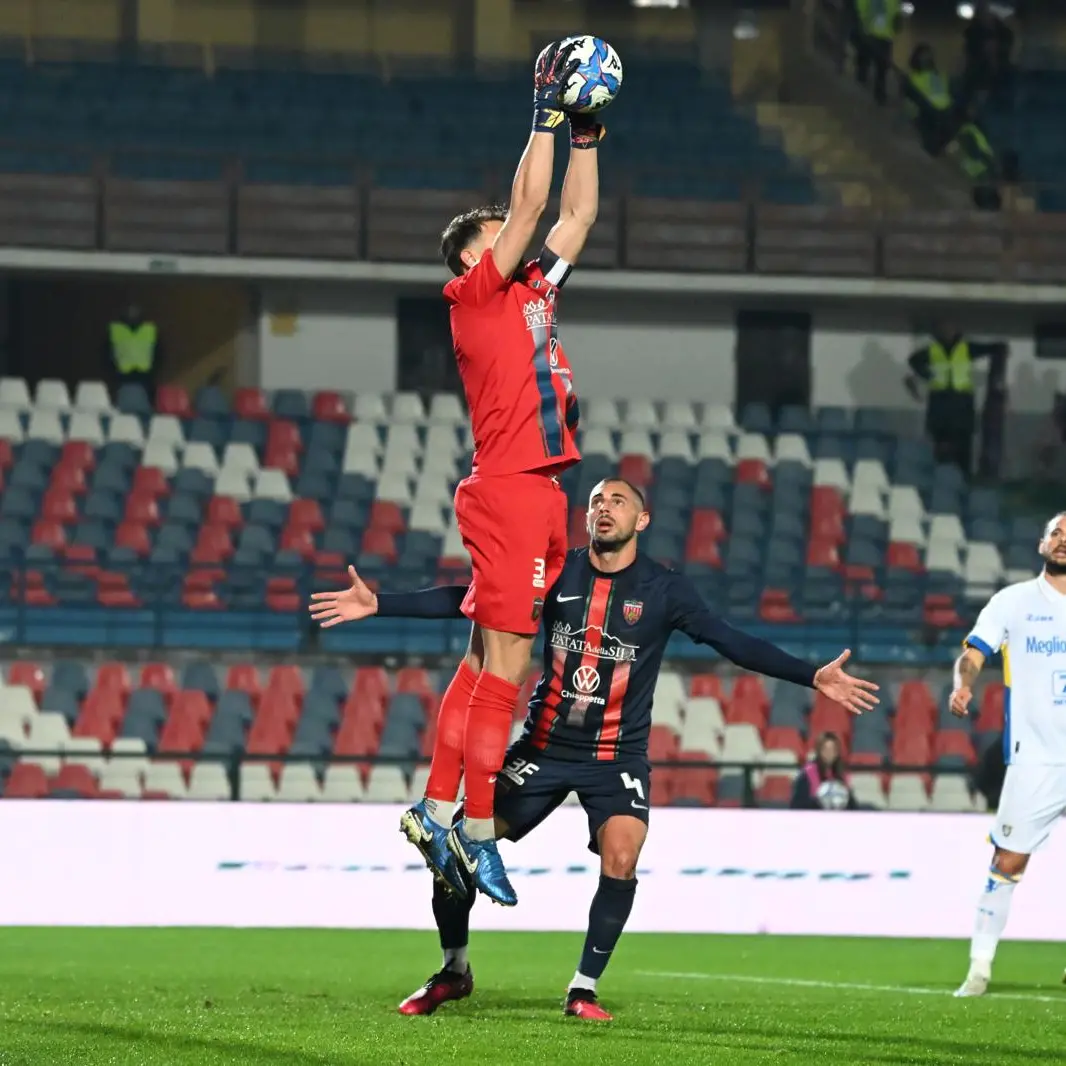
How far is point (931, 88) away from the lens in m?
26.0

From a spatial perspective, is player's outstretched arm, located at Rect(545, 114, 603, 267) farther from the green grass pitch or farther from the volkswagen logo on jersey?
the green grass pitch

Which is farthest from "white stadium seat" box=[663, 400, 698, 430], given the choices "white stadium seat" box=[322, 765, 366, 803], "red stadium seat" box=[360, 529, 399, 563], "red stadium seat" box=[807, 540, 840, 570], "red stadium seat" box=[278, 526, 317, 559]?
"white stadium seat" box=[322, 765, 366, 803]

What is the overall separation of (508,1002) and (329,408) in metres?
14.5

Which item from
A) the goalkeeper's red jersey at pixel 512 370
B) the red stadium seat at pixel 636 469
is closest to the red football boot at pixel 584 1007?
the goalkeeper's red jersey at pixel 512 370

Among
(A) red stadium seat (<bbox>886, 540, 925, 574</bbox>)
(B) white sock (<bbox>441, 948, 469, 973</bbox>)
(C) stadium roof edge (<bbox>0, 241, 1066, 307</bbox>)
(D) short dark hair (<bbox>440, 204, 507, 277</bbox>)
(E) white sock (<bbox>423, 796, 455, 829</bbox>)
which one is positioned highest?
(C) stadium roof edge (<bbox>0, 241, 1066, 307</bbox>)

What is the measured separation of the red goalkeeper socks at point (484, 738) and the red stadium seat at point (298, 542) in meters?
12.2

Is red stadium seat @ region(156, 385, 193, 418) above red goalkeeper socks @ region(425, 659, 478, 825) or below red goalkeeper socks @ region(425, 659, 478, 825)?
above

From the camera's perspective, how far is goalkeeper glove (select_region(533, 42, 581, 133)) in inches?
263

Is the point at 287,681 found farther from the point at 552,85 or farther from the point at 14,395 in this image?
the point at 552,85

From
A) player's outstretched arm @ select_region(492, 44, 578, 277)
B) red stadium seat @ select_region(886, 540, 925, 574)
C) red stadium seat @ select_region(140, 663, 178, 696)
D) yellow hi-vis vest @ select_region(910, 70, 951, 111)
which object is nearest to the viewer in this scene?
player's outstretched arm @ select_region(492, 44, 578, 277)

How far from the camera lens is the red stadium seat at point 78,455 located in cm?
2027

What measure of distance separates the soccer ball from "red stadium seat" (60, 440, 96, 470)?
14.2 meters

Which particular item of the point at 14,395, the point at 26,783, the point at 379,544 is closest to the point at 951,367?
the point at 379,544

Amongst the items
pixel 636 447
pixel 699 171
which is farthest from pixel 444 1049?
pixel 699 171
